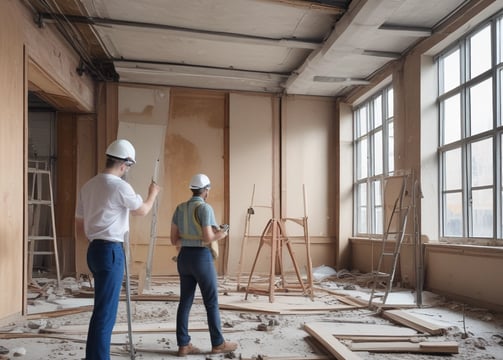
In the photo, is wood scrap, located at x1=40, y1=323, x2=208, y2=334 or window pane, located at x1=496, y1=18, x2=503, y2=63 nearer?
wood scrap, located at x1=40, y1=323, x2=208, y2=334

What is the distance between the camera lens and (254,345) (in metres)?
3.76

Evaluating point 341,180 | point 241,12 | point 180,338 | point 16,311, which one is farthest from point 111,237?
point 341,180

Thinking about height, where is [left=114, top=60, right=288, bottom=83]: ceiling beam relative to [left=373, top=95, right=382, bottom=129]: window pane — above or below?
above

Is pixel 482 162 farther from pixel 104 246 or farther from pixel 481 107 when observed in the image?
pixel 104 246

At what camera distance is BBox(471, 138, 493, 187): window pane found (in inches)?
202

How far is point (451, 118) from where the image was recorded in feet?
19.6

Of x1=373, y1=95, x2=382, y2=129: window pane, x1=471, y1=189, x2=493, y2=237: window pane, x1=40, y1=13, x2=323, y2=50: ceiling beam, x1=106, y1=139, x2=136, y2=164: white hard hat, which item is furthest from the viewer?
x1=373, y1=95, x2=382, y2=129: window pane

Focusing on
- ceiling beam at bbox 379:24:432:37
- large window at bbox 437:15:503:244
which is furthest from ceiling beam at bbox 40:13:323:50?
large window at bbox 437:15:503:244

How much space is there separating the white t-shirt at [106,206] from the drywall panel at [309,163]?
6.10 metres

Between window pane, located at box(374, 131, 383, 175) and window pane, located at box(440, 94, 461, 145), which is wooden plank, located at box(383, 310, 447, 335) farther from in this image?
window pane, located at box(374, 131, 383, 175)

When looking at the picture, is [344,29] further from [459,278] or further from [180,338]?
[180,338]

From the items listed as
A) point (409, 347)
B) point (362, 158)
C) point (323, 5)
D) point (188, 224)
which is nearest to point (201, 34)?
point (323, 5)

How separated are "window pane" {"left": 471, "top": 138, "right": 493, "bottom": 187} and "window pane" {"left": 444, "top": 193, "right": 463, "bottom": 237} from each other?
1.45ft

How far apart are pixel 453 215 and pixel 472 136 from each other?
3.73 ft
